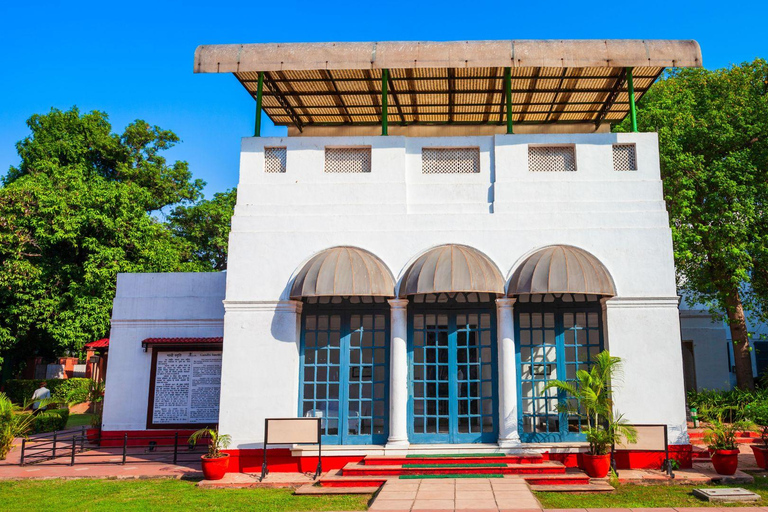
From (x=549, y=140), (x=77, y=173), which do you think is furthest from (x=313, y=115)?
(x=77, y=173)

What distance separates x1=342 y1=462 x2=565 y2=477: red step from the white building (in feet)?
2.07

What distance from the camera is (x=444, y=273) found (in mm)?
11883

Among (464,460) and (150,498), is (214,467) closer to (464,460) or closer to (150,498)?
(150,498)

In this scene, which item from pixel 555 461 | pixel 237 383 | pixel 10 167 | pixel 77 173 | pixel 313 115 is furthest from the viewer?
pixel 10 167

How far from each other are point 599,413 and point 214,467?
23.7ft

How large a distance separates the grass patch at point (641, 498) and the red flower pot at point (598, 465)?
0.48 metres

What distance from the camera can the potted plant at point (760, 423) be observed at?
12.3 meters

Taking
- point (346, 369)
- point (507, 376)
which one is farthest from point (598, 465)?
point (346, 369)

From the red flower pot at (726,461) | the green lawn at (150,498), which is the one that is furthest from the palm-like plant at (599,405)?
the green lawn at (150,498)

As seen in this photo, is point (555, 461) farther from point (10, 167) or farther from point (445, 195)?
point (10, 167)

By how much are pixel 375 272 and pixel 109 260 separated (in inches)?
652

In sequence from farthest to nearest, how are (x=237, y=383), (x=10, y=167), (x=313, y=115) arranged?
(x=10, y=167)
(x=313, y=115)
(x=237, y=383)

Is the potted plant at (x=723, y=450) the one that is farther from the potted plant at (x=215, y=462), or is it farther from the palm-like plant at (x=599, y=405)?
the potted plant at (x=215, y=462)

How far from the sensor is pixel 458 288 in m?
11.7
